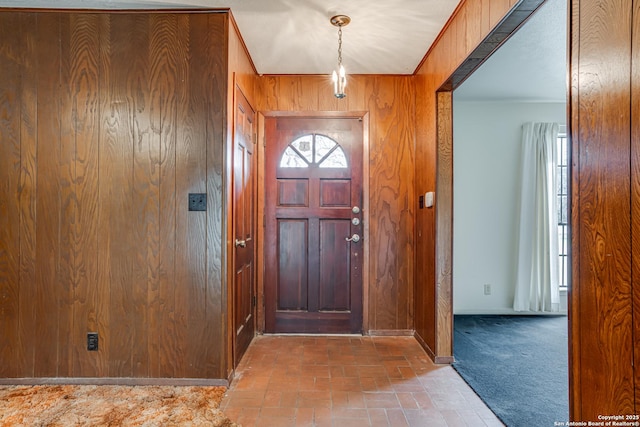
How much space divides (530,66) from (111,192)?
12.0 feet

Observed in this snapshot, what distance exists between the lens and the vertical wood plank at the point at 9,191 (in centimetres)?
244

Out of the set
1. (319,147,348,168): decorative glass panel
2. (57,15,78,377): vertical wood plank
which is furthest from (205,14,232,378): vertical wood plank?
(319,147,348,168): decorative glass panel

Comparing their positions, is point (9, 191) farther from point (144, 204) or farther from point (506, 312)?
point (506, 312)

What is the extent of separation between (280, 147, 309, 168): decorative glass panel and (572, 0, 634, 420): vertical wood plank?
2.47 metres

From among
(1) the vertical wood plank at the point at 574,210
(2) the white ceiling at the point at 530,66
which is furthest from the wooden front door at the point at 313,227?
(1) the vertical wood plank at the point at 574,210

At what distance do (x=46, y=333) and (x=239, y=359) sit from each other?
1298 mm

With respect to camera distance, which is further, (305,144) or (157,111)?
(305,144)

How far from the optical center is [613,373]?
4.00 feet

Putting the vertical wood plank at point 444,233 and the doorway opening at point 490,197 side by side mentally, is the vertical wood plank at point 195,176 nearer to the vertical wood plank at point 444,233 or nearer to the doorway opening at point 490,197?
the vertical wood plank at point 444,233

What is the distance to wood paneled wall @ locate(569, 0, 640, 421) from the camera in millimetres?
1147

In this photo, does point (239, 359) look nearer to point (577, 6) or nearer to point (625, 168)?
point (625, 168)

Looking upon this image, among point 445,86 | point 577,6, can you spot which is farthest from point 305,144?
point 577,6

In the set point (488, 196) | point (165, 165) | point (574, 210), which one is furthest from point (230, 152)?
point (488, 196)

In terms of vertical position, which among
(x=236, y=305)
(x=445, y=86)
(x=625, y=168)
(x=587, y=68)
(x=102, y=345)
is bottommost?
(x=102, y=345)
